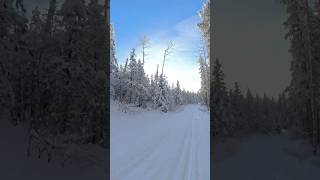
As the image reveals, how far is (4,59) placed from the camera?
11.3m

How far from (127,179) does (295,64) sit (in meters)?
6.07

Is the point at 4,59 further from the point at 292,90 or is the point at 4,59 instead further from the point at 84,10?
the point at 292,90

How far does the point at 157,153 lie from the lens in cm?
1673

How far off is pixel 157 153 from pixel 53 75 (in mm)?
6558

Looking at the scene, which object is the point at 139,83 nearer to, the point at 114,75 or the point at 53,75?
the point at 114,75

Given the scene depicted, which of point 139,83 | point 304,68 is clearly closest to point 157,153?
point 304,68

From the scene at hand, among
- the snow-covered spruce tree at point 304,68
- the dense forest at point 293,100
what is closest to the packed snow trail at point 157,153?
the dense forest at point 293,100

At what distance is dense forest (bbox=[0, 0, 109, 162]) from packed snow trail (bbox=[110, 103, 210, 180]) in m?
2.06

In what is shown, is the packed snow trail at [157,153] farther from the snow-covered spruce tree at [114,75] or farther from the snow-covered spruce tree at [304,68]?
the snow-covered spruce tree at [114,75]

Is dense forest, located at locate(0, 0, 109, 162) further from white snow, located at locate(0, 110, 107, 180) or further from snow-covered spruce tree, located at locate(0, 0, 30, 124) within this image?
white snow, located at locate(0, 110, 107, 180)

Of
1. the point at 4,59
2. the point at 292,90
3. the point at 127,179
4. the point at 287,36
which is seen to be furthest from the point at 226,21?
the point at 4,59

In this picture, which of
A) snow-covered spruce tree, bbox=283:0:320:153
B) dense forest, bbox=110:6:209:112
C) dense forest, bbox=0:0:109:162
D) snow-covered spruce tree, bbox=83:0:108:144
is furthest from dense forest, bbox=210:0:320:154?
dense forest, bbox=110:6:209:112

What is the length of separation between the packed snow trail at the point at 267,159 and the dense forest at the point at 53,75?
12.3ft

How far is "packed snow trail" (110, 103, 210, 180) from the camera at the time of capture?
42.8 ft
